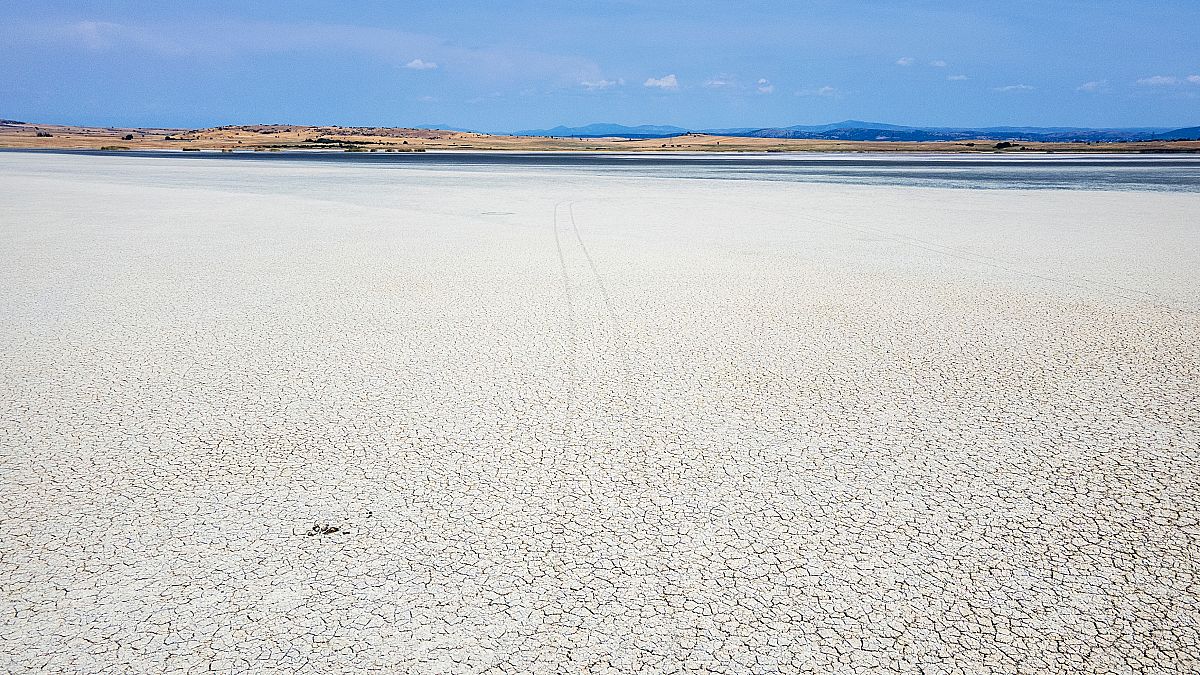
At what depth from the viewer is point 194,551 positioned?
328 cm

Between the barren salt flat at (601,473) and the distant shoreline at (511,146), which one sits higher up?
the distant shoreline at (511,146)

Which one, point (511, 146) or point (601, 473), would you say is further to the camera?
point (511, 146)

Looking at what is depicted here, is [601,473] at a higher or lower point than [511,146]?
lower

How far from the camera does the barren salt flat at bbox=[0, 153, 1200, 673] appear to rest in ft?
9.10

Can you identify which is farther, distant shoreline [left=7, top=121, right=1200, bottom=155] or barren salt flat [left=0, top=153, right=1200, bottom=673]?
distant shoreline [left=7, top=121, right=1200, bottom=155]

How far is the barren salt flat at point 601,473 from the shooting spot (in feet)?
9.10

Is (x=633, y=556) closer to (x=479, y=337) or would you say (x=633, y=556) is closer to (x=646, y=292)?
(x=479, y=337)

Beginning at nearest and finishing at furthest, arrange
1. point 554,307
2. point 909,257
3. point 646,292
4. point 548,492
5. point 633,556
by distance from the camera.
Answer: point 633,556 < point 548,492 < point 554,307 < point 646,292 < point 909,257

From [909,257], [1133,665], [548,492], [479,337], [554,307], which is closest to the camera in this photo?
[1133,665]

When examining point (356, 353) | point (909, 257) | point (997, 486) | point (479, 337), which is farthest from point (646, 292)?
point (997, 486)

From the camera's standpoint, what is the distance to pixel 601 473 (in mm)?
3990

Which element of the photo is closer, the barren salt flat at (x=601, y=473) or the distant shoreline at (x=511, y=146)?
the barren salt flat at (x=601, y=473)

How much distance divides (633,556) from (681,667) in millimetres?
664

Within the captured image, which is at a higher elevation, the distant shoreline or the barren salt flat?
the distant shoreline
